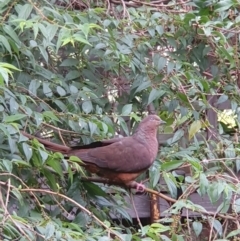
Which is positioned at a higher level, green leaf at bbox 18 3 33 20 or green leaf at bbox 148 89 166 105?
green leaf at bbox 18 3 33 20

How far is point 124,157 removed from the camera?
12.1ft

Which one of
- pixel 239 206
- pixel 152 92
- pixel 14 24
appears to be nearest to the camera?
pixel 239 206

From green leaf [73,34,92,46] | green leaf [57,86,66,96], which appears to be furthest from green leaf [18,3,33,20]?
green leaf [57,86,66,96]

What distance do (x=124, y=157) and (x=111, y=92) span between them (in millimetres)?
365

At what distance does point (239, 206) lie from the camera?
9.35 feet

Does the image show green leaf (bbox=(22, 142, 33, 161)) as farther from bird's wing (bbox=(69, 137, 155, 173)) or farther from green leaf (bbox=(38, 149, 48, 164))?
bird's wing (bbox=(69, 137, 155, 173))

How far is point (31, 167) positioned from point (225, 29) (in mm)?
1273

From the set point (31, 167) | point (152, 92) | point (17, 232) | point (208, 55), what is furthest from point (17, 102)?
point (208, 55)

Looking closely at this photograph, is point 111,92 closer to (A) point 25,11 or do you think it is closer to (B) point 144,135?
(B) point 144,135

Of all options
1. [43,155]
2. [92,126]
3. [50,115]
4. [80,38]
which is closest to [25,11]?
[80,38]

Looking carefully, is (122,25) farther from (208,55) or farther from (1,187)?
(1,187)

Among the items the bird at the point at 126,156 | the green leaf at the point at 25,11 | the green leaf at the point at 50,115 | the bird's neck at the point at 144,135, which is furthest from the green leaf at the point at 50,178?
the bird's neck at the point at 144,135

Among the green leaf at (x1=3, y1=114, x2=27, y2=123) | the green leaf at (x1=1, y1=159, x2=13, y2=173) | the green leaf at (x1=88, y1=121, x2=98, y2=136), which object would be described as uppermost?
the green leaf at (x1=3, y1=114, x2=27, y2=123)

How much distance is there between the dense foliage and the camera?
2977 millimetres
